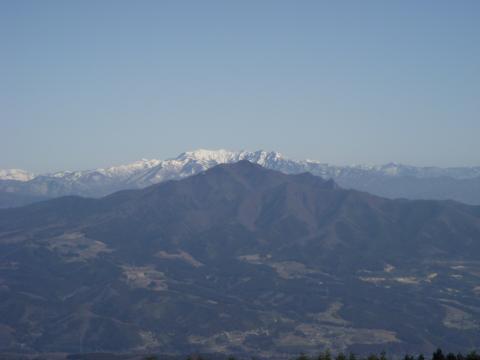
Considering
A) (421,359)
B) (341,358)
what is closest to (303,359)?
(341,358)

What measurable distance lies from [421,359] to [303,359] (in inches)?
765

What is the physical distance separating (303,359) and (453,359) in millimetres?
24474

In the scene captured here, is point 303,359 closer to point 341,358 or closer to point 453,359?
point 341,358

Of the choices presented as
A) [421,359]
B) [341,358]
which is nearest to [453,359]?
[421,359]

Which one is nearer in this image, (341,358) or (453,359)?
(453,359)

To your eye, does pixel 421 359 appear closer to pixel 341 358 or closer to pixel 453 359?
pixel 453 359

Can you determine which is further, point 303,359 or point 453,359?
point 303,359

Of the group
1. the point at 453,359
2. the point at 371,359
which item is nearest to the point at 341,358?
the point at 371,359

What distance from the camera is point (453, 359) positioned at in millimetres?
118688

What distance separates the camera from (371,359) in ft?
406

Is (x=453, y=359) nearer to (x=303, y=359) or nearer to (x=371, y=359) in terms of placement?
(x=371, y=359)

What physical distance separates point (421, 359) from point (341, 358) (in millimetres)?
13699

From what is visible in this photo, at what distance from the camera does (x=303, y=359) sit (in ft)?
415
